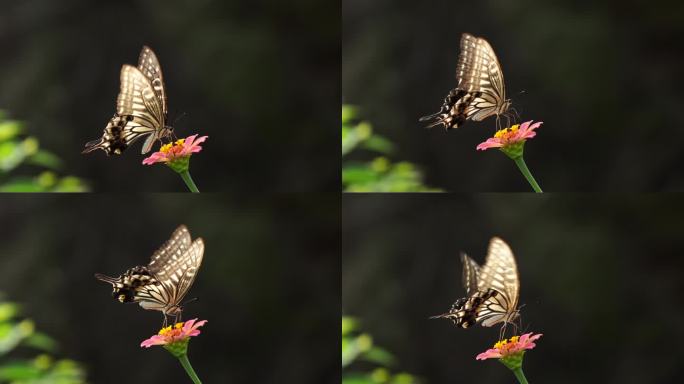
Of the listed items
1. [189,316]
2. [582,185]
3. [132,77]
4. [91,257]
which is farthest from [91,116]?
[582,185]

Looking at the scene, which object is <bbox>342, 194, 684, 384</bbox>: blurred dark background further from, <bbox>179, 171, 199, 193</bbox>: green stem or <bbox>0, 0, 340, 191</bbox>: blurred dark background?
<bbox>179, 171, 199, 193</bbox>: green stem

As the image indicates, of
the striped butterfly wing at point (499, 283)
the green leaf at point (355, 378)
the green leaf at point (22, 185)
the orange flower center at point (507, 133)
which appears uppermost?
the orange flower center at point (507, 133)

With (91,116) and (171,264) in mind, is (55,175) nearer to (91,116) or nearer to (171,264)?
(91,116)

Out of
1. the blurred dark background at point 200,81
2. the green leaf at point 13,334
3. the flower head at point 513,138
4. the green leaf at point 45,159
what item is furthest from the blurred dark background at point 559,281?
the green leaf at point 13,334

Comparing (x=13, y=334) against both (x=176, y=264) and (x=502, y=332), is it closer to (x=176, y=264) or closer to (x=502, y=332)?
(x=176, y=264)

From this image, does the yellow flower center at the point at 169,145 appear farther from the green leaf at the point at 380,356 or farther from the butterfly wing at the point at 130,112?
the green leaf at the point at 380,356

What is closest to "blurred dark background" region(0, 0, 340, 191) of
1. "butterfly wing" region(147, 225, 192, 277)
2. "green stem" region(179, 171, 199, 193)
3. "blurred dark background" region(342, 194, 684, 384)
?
"green stem" region(179, 171, 199, 193)
